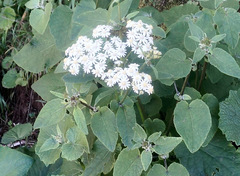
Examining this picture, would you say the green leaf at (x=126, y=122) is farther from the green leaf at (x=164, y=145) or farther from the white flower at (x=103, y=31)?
the white flower at (x=103, y=31)

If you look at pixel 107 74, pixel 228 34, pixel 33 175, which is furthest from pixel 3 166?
pixel 228 34

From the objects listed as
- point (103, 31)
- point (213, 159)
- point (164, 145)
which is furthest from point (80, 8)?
point (213, 159)

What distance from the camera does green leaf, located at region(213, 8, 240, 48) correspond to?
114cm

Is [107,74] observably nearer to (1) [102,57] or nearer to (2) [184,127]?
(1) [102,57]

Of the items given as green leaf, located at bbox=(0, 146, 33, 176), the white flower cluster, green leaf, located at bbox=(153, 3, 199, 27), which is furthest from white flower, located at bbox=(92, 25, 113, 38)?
green leaf, located at bbox=(0, 146, 33, 176)

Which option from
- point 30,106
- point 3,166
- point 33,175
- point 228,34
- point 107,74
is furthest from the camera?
point 30,106

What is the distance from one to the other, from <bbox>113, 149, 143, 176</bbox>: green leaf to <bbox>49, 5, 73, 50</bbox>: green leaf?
61 centimetres

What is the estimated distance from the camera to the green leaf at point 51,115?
1.06 meters

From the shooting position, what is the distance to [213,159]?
4.19 ft

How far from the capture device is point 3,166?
4.66ft

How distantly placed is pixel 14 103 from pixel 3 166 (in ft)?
4.52

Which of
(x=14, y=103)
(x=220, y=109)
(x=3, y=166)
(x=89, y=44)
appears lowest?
(x=14, y=103)

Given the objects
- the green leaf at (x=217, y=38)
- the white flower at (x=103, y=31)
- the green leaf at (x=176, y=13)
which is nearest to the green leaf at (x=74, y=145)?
the white flower at (x=103, y=31)

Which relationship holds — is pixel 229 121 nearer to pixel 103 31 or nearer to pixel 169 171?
pixel 169 171
